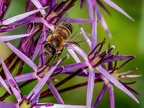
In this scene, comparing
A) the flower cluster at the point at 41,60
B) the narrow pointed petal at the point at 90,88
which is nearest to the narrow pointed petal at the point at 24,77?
the flower cluster at the point at 41,60

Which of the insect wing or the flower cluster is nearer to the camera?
the flower cluster

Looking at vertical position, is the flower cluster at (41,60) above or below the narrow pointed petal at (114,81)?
above

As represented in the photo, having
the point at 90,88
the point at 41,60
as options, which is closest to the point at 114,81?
the point at 90,88

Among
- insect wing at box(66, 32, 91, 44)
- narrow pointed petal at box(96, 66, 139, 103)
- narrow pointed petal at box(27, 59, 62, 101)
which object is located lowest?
narrow pointed petal at box(96, 66, 139, 103)

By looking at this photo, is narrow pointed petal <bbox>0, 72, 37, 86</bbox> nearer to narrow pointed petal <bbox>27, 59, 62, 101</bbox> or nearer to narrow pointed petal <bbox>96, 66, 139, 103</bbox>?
narrow pointed petal <bbox>27, 59, 62, 101</bbox>

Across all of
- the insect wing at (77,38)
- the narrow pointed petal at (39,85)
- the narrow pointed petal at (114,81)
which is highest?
the insect wing at (77,38)

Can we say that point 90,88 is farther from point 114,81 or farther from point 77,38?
point 77,38

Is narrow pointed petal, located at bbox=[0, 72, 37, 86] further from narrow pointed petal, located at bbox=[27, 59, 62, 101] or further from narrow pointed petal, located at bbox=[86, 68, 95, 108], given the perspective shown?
narrow pointed petal, located at bbox=[86, 68, 95, 108]

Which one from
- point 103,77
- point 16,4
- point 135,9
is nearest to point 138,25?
point 135,9

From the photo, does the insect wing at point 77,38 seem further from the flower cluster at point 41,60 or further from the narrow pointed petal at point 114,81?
the narrow pointed petal at point 114,81

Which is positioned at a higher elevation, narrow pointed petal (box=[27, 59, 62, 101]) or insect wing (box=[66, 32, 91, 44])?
insect wing (box=[66, 32, 91, 44])

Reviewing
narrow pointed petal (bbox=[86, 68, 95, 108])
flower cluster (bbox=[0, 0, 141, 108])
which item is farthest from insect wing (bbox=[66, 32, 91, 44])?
narrow pointed petal (bbox=[86, 68, 95, 108])
